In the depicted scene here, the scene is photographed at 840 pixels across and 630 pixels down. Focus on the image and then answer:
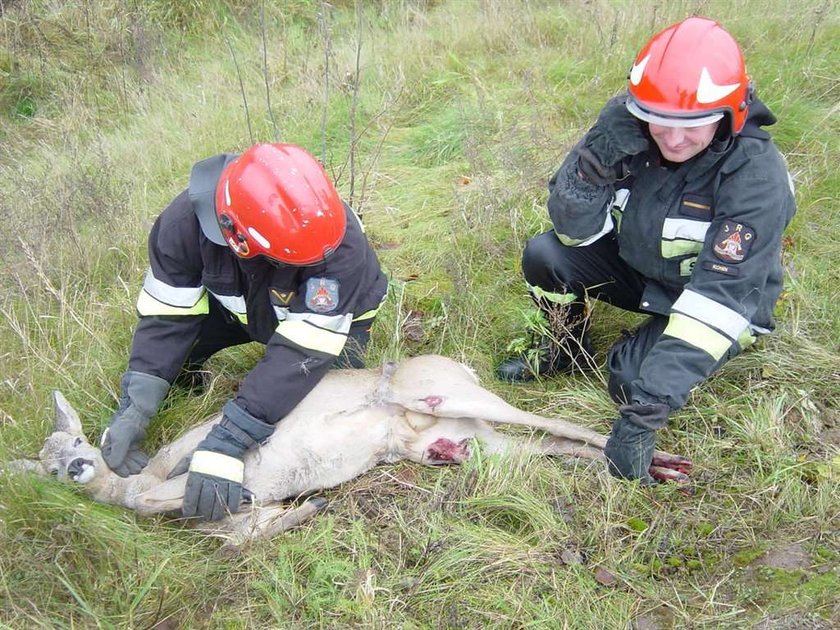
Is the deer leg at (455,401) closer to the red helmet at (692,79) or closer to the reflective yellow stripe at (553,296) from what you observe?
the reflective yellow stripe at (553,296)

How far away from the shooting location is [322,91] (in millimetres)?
5480

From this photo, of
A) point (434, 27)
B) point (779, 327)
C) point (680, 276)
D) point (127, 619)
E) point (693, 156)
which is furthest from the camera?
point (434, 27)

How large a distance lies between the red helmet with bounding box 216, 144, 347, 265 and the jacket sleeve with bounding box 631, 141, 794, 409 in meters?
1.17

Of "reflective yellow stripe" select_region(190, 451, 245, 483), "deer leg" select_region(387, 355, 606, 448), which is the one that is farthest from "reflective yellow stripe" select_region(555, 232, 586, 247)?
"reflective yellow stripe" select_region(190, 451, 245, 483)

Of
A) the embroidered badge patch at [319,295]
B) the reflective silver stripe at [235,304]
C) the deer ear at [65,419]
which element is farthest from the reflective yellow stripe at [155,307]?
the embroidered badge patch at [319,295]

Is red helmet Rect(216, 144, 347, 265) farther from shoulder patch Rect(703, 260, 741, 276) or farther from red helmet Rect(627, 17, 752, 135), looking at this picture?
shoulder patch Rect(703, 260, 741, 276)

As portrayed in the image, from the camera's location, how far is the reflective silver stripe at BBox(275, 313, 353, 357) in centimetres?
264

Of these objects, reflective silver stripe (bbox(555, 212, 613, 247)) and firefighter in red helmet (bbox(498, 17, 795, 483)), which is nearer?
firefighter in red helmet (bbox(498, 17, 795, 483))

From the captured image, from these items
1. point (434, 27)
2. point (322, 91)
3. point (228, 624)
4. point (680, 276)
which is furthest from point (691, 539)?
point (434, 27)

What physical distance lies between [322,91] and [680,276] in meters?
3.40

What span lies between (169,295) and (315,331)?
64cm

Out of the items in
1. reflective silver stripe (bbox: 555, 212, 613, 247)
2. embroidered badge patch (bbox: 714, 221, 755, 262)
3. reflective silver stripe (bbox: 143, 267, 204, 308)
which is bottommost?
reflective silver stripe (bbox: 143, 267, 204, 308)

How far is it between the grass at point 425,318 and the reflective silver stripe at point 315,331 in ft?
1.69

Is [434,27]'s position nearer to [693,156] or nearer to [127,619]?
[693,156]
